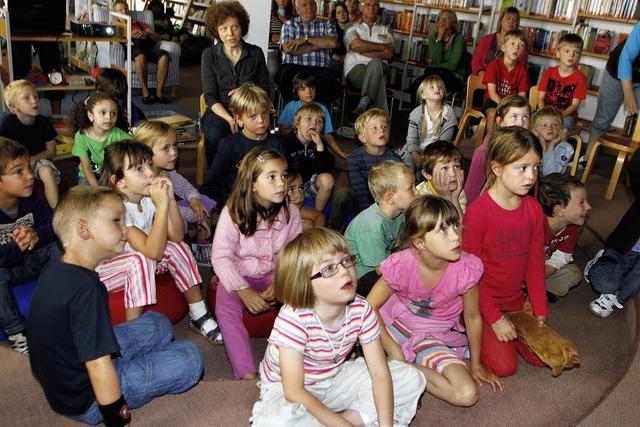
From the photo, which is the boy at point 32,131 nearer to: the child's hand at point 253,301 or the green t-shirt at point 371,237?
the child's hand at point 253,301

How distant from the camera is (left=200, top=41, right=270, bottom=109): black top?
4.13 m

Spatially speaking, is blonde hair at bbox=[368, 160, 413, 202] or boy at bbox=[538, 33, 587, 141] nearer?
blonde hair at bbox=[368, 160, 413, 202]

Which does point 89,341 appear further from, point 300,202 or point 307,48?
point 307,48

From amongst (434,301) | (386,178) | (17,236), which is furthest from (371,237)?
(17,236)

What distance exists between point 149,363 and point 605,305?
7.39 feet

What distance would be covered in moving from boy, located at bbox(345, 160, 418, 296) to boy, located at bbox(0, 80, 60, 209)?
170 cm

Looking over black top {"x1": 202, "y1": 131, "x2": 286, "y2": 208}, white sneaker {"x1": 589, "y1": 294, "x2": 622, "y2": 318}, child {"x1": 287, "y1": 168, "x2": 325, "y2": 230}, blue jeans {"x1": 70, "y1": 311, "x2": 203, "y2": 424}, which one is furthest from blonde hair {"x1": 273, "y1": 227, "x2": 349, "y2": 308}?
white sneaker {"x1": 589, "y1": 294, "x2": 622, "y2": 318}

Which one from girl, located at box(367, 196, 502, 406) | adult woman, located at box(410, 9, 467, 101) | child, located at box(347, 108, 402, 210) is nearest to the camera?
girl, located at box(367, 196, 502, 406)

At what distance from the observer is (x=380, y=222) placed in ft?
8.68

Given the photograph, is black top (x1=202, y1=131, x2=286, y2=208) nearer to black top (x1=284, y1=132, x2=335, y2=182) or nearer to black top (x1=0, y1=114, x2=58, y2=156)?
black top (x1=284, y1=132, x2=335, y2=182)

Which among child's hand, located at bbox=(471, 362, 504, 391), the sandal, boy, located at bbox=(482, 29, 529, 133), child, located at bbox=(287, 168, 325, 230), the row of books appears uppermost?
the row of books

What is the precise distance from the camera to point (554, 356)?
2330 mm

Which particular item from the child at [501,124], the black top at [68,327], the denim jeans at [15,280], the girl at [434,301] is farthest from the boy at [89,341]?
the child at [501,124]

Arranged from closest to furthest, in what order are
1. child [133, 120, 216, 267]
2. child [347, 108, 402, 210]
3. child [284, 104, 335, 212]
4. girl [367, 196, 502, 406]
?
A: girl [367, 196, 502, 406] → child [133, 120, 216, 267] → child [347, 108, 402, 210] → child [284, 104, 335, 212]
